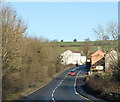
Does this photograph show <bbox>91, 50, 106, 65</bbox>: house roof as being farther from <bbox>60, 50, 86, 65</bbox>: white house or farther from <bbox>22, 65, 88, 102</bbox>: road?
<bbox>60, 50, 86, 65</bbox>: white house

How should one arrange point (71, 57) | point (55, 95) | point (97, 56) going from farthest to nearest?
point (71, 57)
point (97, 56)
point (55, 95)

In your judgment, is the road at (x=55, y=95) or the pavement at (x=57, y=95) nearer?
the pavement at (x=57, y=95)

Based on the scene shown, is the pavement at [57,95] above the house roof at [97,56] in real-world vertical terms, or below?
below

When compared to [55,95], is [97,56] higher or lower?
higher

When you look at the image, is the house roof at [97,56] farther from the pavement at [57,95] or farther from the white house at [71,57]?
the white house at [71,57]

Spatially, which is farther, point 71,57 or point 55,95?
point 71,57

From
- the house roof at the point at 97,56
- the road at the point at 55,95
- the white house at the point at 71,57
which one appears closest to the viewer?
the road at the point at 55,95

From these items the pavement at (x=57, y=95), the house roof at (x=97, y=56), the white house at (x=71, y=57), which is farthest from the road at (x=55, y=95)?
the white house at (x=71, y=57)

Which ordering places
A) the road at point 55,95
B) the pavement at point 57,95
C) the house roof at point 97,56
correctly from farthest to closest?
the house roof at point 97,56 → the road at point 55,95 → the pavement at point 57,95

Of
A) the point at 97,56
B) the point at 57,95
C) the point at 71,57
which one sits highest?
the point at 71,57

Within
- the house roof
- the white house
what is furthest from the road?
the white house

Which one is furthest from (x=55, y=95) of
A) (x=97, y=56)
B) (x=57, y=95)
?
(x=97, y=56)

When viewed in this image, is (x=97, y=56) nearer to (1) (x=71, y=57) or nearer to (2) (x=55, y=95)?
(2) (x=55, y=95)

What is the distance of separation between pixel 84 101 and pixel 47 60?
28.9 m
